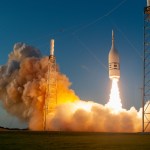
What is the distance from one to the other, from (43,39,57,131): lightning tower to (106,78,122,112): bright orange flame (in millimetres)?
10630

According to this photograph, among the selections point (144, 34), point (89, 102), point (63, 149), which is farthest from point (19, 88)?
point (63, 149)

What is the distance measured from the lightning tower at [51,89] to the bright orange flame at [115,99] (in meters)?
10.6

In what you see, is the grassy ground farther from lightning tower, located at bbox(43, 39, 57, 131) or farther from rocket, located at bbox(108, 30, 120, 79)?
lightning tower, located at bbox(43, 39, 57, 131)

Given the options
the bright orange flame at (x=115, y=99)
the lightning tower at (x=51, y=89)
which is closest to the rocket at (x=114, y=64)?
the bright orange flame at (x=115, y=99)

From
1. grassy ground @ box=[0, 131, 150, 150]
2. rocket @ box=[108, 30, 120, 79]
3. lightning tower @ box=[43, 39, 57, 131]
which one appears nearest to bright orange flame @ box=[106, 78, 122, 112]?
rocket @ box=[108, 30, 120, 79]

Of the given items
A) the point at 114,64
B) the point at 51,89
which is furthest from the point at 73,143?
the point at 51,89

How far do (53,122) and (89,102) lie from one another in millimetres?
8830

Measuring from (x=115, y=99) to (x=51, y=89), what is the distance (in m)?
12.4

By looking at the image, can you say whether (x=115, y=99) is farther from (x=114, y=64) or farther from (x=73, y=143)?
(x=73, y=143)

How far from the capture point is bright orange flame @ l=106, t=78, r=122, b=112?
212 ft

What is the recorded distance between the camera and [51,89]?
232ft

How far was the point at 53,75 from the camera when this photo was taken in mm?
70250

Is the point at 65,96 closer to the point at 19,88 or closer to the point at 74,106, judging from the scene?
the point at 74,106

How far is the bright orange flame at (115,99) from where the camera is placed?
64562 millimetres
